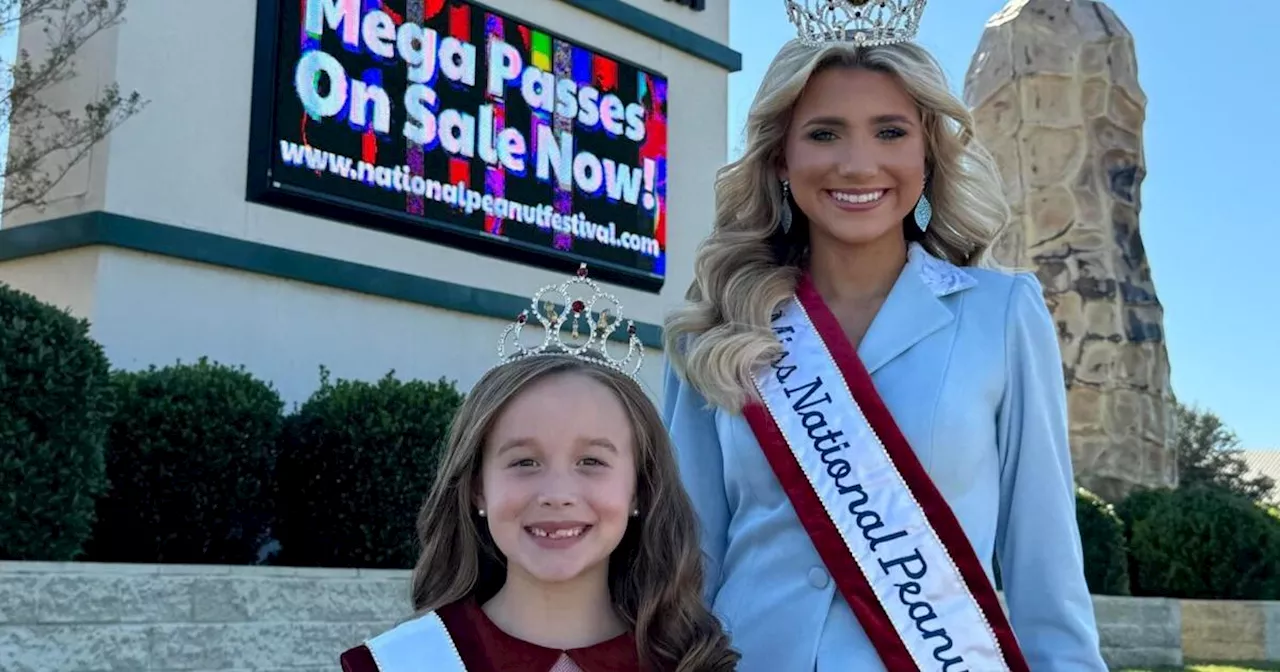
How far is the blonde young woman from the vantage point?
2.12m

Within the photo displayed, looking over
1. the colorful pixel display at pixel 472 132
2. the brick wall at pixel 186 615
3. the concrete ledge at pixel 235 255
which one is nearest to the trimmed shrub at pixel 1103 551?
the colorful pixel display at pixel 472 132

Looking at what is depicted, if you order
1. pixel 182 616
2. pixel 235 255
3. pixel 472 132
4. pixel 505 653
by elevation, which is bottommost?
pixel 182 616

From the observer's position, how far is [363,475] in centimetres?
638

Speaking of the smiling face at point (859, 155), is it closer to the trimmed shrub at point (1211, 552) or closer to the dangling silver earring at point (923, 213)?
the dangling silver earring at point (923, 213)

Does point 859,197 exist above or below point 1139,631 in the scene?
above

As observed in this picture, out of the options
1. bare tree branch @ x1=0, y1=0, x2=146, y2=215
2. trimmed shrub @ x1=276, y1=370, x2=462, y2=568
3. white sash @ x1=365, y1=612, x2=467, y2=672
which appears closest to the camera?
white sash @ x1=365, y1=612, x2=467, y2=672

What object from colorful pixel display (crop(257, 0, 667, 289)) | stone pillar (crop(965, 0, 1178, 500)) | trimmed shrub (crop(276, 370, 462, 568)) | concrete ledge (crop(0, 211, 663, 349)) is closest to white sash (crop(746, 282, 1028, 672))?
trimmed shrub (crop(276, 370, 462, 568))

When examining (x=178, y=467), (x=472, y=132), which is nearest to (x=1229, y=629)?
(x=472, y=132)

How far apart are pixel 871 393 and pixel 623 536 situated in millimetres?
461

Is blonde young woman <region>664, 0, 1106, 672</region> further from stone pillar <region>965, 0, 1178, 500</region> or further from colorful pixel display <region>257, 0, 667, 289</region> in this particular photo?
stone pillar <region>965, 0, 1178, 500</region>

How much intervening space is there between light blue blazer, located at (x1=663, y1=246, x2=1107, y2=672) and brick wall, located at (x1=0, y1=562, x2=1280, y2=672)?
3.08 metres

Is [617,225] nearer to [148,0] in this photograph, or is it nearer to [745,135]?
[148,0]

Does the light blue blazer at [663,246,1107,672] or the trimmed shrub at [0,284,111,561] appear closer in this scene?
the light blue blazer at [663,246,1107,672]

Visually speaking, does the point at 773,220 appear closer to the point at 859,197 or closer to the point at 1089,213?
the point at 859,197
